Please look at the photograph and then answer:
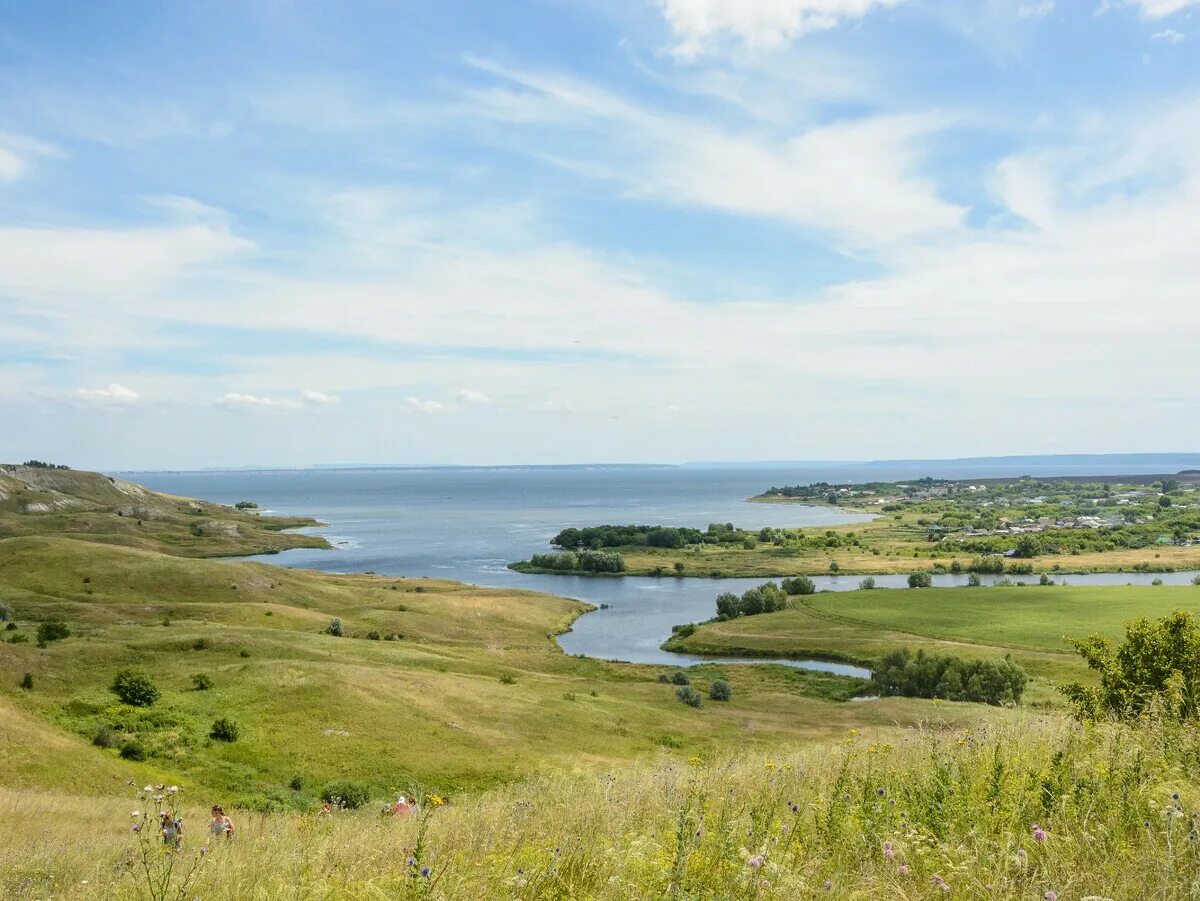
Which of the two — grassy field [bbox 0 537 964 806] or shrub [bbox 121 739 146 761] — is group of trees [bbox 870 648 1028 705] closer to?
grassy field [bbox 0 537 964 806]

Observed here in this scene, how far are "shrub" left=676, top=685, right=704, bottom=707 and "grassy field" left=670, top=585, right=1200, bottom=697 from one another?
31.4m

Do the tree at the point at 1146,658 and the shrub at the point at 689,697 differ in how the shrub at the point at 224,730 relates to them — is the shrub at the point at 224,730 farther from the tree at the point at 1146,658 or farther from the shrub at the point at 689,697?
the tree at the point at 1146,658

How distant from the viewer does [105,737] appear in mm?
34812

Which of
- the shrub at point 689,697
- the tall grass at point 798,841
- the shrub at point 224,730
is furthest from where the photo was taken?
the shrub at point 689,697

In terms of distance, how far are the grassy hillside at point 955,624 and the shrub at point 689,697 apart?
31.5m

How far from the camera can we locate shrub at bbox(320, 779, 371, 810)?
31297 millimetres

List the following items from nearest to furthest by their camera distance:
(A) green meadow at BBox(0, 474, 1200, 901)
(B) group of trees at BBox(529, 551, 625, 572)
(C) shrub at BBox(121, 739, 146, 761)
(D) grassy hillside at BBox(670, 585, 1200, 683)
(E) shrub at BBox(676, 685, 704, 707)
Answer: (A) green meadow at BBox(0, 474, 1200, 901) < (C) shrub at BBox(121, 739, 146, 761) < (E) shrub at BBox(676, 685, 704, 707) < (D) grassy hillside at BBox(670, 585, 1200, 683) < (B) group of trees at BBox(529, 551, 625, 572)

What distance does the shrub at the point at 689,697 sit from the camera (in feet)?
213

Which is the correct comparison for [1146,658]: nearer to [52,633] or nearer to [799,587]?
[52,633]

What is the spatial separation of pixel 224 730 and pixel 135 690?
6.81 m

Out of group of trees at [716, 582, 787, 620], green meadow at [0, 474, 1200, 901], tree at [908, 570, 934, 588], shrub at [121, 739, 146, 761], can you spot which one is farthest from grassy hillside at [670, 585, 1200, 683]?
shrub at [121, 739, 146, 761]

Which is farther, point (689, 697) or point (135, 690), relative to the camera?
point (689, 697)

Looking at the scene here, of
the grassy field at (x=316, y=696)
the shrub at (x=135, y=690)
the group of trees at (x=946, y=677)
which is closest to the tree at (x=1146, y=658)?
the grassy field at (x=316, y=696)

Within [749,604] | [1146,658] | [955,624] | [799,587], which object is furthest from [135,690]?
[799,587]
